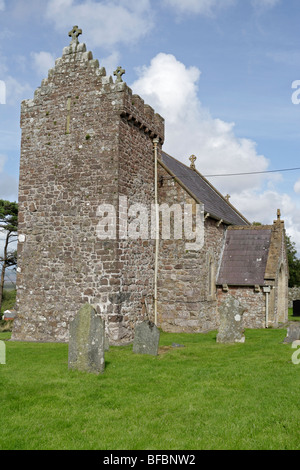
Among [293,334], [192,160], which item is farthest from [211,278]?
[192,160]

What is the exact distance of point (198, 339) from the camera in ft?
49.8

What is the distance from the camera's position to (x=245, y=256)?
20641mm

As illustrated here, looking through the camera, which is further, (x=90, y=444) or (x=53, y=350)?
(x=53, y=350)

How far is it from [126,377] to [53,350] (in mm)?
4578

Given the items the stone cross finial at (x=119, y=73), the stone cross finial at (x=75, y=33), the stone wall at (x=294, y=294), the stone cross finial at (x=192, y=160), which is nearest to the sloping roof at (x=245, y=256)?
the stone cross finial at (x=192, y=160)

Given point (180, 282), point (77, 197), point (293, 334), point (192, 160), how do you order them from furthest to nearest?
point (192, 160)
point (180, 282)
point (77, 197)
point (293, 334)

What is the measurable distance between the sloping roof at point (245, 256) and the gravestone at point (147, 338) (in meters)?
8.49

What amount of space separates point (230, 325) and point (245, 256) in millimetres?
6748

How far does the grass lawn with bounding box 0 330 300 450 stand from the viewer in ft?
19.1

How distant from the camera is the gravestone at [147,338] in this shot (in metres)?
11.8

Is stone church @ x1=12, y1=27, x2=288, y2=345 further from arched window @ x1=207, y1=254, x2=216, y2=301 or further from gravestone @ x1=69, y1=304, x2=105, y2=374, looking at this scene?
gravestone @ x1=69, y1=304, x2=105, y2=374

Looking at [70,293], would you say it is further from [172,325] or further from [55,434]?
[55,434]

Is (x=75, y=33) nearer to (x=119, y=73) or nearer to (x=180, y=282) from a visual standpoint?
(x=119, y=73)
